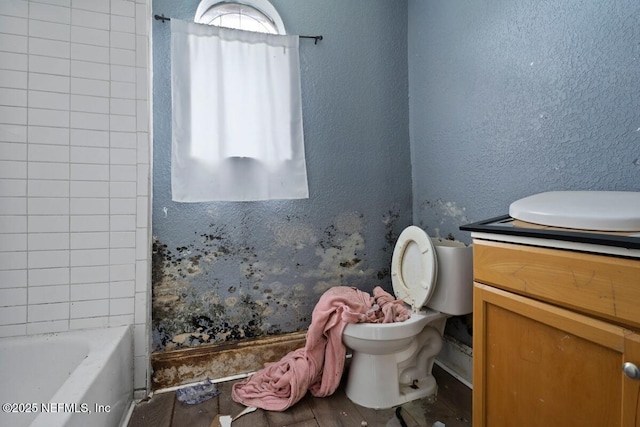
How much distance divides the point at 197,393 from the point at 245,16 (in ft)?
6.65

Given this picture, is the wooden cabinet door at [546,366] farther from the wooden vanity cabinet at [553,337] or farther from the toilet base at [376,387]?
the toilet base at [376,387]

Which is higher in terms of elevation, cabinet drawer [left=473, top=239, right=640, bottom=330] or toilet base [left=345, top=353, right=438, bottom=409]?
cabinet drawer [left=473, top=239, right=640, bottom=330]

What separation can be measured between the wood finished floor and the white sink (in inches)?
37.9

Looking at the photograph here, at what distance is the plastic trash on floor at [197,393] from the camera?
1419 mm

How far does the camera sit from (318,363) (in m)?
1.45

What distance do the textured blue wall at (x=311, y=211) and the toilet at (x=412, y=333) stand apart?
1.49 feet

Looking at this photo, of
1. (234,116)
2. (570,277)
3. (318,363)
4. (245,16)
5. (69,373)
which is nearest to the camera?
(570,277)

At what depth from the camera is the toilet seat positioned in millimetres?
1376

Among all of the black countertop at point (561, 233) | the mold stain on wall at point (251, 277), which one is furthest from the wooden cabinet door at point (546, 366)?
the mold stain on wall at point (251, 277)

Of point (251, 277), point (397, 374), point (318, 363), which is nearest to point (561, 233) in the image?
point (397, 374)

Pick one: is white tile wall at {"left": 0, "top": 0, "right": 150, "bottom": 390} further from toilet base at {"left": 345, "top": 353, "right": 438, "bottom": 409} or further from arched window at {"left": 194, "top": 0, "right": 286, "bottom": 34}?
toilet base at {"left": 345, "top": 353, "right": 438, "bottom": 409}

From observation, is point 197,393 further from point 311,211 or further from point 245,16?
point 245,16

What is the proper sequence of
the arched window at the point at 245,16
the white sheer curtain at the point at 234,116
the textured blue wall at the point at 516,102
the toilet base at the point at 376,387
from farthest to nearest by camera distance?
the arched window at the point at 245,16 → the white sheer curtain at the point at 234,116 → the toilet base at the point at 376,387 → the textured blue wall at the point at 516,102

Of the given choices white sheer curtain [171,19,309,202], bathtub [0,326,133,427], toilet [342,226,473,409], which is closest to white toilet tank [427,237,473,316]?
toilet [342,226,473,409]
